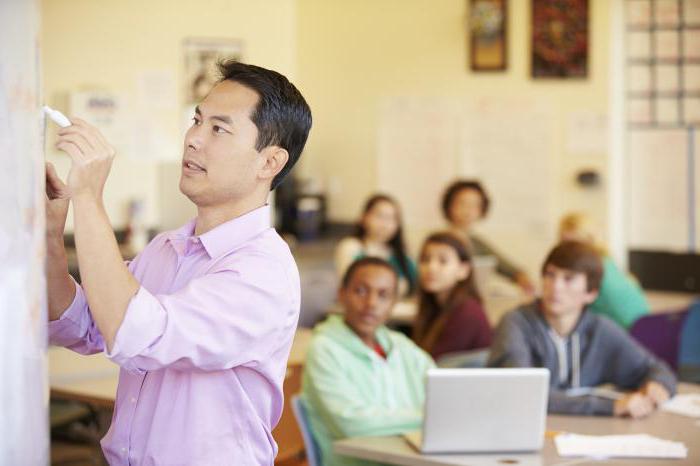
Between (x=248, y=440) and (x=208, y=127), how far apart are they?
1.62 ft

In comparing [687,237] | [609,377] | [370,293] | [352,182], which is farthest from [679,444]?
[352,182]

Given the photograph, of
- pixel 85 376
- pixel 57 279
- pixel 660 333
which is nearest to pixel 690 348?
pixel 660 333

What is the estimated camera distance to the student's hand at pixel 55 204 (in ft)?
6.05

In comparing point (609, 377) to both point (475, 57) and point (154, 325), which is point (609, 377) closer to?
point (154, 325)

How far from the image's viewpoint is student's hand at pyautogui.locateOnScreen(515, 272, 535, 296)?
6516mm

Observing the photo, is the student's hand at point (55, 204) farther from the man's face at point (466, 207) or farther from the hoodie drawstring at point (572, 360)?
the man's face at point (466, 207)

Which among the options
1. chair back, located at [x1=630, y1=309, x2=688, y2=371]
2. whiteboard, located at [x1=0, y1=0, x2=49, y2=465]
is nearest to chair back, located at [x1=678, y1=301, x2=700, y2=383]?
chair back, located at [x1=630, y1=309, x2=688, y2=371]

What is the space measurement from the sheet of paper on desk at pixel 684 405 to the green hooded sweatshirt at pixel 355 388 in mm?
802

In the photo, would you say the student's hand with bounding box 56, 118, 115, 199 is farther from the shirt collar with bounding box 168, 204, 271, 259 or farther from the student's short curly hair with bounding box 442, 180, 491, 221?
the student's short curly hair with bounding box 442, 180, 491, 221

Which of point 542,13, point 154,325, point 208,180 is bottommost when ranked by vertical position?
point 154,325

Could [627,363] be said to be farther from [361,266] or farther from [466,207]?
[466,207]

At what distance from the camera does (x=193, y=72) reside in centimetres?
686

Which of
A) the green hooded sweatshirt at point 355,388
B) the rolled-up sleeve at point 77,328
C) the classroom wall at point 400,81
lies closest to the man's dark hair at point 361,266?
the green hooded sweatshirt at point 355,388

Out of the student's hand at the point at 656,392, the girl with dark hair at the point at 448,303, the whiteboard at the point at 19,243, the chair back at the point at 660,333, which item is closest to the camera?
the whiteboard at the point at 19,243
